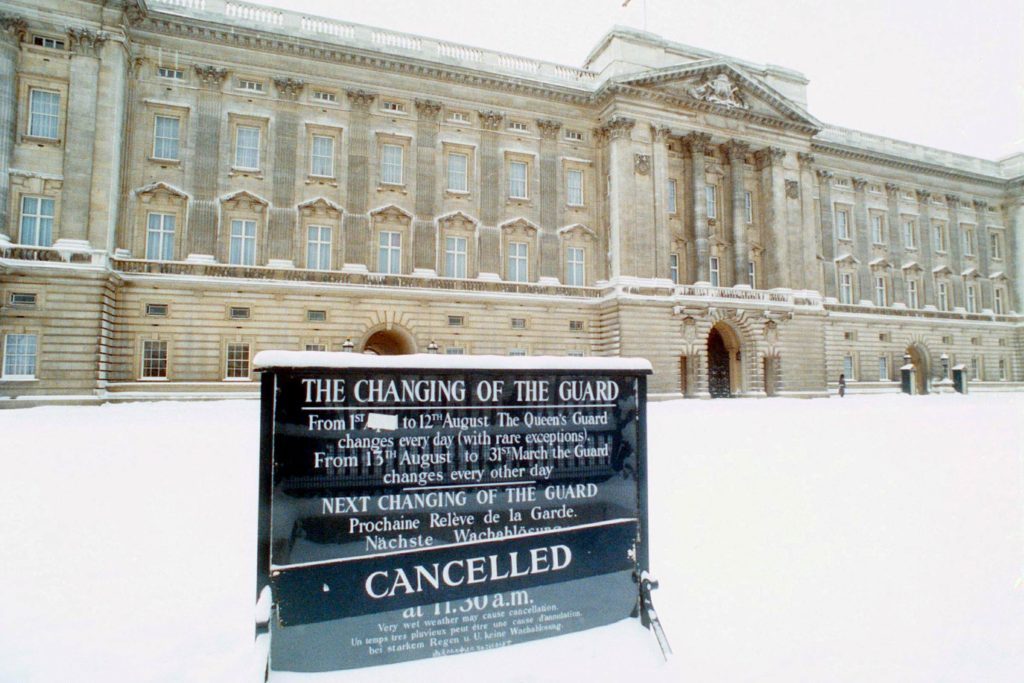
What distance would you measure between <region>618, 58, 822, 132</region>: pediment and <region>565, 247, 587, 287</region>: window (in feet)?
32.2

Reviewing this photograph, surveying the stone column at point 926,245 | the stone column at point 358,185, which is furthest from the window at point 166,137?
the stone column at point 926,245

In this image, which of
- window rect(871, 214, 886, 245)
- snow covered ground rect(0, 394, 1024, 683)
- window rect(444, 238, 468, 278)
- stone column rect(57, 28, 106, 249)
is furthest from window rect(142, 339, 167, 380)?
window rect(871, 214, 886, 245)

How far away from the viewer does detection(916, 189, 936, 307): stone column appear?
45.3 metres

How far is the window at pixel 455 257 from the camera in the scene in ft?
103

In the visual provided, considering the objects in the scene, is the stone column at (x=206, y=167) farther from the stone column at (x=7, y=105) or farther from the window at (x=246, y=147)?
the stone column at (x=7, y=105)

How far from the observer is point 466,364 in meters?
3.89

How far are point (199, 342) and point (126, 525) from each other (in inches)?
889

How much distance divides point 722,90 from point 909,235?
22.0 m

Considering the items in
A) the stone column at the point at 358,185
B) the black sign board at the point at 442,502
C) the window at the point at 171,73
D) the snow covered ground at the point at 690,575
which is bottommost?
the snow covered ground at the point at 690,575

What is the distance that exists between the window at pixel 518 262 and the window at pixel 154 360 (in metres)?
17.6

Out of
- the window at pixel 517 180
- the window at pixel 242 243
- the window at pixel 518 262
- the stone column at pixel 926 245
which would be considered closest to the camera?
the window at pixel 242 243

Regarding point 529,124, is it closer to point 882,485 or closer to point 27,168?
point 27,168

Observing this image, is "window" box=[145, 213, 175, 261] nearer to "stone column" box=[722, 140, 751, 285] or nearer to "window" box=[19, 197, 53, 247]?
"window" box=[19, 197, 53, 247]

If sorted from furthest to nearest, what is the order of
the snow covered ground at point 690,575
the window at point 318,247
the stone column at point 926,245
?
1. the stone column at point 926,245
2. the window at point 318,247
3. the snow covered ground at point 690,575
